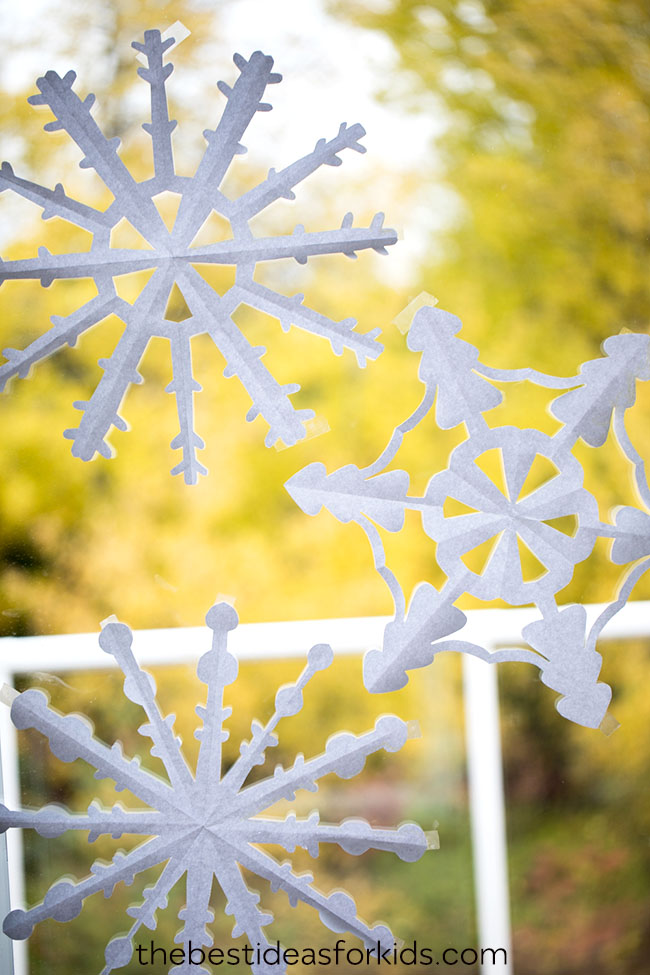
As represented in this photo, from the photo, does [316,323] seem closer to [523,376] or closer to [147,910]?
[523,376]

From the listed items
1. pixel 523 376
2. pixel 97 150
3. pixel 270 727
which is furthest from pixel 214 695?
pixel 97 150

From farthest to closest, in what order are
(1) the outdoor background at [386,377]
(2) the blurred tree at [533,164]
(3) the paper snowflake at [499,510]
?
(2) the blurred tree at [533,164]
(1) the outdoor background at [386,377]
(3) the paper snowflake at [499,510]

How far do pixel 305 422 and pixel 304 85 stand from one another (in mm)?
1522

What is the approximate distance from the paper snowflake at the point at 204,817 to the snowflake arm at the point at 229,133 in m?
0.39

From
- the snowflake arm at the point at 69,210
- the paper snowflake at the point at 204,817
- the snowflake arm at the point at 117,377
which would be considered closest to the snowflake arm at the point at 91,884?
the paper snowflake at the point at 204,817

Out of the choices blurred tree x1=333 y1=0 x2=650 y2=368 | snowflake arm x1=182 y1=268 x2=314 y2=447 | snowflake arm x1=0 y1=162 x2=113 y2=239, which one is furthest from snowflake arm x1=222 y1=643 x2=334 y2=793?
blurred tree x1=333 y1=0 x2=650 y2=368

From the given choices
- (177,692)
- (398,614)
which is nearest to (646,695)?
(177,692)

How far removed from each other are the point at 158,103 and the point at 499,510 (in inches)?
20.1

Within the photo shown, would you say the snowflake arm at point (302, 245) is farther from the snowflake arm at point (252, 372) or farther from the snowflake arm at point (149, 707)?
the snowflake arm at point (149, 707)

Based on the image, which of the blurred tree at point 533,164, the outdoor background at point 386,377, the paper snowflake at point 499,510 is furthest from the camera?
the blurred tree at point 533,164

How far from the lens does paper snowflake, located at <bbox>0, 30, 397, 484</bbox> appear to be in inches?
29.6

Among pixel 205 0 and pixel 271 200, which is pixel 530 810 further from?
pixel 205 0

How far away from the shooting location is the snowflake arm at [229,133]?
758mm

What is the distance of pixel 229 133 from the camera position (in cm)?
76
